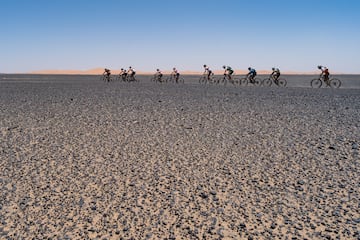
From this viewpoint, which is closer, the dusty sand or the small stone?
the dusty sand

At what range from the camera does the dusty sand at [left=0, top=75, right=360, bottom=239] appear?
3.09 metres

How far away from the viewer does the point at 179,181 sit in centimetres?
428

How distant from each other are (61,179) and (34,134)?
3196 mm

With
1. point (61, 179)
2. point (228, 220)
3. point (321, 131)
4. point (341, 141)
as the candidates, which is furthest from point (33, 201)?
point (321, 131)

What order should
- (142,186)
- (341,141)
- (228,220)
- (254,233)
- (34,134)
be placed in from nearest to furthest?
(254,233) < (228,220) < (142,186) < (341,141) < (34,134)

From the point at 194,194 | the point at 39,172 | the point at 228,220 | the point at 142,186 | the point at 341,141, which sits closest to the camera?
the point at 228,220

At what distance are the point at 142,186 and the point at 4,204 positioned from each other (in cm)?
150

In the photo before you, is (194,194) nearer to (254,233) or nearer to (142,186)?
(142,186)

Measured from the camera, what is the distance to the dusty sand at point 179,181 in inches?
122

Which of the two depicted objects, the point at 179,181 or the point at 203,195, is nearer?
the point at 203,195

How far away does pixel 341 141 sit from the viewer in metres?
6.53

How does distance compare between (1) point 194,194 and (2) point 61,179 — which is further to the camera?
(2) point 61,179

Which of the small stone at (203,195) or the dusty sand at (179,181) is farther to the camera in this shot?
the small stone at (203,195)

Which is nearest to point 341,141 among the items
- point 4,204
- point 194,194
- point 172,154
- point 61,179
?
point 172,154
